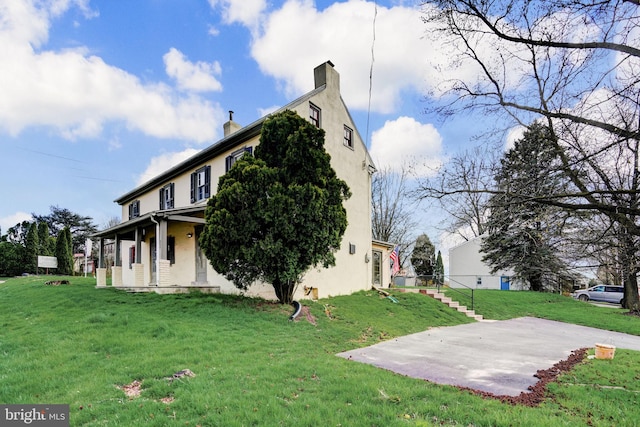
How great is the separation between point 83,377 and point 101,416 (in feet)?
4.96

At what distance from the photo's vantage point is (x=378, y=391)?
4348 mm

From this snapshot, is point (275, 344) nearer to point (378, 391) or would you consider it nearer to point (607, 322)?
point (378, 391)

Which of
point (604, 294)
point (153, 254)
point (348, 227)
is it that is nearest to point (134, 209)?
point (153, 254)

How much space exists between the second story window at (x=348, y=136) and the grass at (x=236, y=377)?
893 cm

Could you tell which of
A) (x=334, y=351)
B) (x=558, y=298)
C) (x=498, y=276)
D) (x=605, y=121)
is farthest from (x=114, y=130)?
(x=498, y=276)

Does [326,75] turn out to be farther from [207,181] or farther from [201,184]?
[201,184]

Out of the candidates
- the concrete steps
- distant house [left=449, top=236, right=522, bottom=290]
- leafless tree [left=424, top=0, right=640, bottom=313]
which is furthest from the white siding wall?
distant house [left=449, top=236, right=522, bottom=290]

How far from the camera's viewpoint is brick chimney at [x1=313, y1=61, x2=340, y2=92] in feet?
50.1

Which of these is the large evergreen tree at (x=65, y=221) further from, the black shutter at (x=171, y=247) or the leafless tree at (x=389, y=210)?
the black shutter at (x=171, y=247)

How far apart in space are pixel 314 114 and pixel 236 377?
1133cm

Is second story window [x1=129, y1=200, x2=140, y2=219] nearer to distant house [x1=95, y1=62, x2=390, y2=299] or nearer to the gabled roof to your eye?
the gabled roof

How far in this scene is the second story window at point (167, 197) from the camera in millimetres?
17200

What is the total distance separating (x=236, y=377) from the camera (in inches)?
189

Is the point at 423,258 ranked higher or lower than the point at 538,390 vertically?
higher
